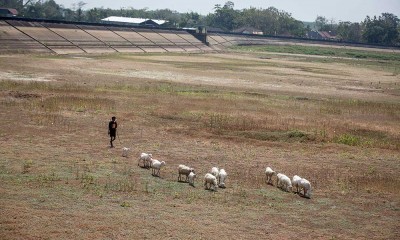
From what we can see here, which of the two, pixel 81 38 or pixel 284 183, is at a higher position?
pixel 81 38

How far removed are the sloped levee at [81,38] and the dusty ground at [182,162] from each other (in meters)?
25.9

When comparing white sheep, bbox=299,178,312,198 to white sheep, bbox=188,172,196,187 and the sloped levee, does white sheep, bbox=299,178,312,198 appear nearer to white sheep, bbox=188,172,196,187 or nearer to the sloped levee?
white sheep, bbox=188,172,196,187

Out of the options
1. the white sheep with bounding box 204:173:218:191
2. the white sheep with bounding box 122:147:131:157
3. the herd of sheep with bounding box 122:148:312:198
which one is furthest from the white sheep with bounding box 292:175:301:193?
the white sheep with bounding box 122:147:131:157

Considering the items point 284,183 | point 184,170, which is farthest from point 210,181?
point 284,183

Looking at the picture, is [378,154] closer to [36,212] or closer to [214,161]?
[214,161]

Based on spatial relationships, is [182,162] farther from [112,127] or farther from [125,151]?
[112,127]

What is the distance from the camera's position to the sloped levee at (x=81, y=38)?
73588 millimetres

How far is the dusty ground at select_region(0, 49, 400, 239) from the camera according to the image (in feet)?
50.2

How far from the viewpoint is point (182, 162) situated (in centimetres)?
2311

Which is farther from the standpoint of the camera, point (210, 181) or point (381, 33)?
point (381, 33)

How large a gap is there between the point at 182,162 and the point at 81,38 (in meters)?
69.6

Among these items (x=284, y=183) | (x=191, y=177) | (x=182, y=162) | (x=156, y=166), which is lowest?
(x=182, y=162)

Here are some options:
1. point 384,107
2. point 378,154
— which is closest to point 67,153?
point 378,154

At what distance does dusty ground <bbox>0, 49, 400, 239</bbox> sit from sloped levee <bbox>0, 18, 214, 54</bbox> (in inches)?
1019
